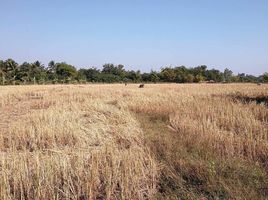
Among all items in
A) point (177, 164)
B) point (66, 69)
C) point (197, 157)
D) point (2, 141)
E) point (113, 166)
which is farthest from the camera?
point (66, 69)

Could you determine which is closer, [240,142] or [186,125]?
[240,142]

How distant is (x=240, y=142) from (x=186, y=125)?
204 cm

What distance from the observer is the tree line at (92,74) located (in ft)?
216

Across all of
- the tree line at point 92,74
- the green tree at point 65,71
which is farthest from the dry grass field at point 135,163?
the green tree at point 65,71

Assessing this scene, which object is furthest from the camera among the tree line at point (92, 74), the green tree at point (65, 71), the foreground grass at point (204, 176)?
the green tree at point (65, 71)

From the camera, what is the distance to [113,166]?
16.2 ft

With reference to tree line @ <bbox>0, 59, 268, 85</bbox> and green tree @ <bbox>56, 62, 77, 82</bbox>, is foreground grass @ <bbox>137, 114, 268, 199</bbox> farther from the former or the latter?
green tree @ <bbox>56, 62, 77, 82</bbox>

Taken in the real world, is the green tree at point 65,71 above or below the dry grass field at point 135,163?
above

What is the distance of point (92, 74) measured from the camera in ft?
291

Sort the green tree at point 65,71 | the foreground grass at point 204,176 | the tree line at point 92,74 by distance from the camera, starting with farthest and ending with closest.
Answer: the green tree at point 65,71 < the tree line at point 92,74 < the foreground grass at point 204,176

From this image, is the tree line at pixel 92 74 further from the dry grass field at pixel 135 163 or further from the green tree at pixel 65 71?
the dry grass field at pixel 135 163

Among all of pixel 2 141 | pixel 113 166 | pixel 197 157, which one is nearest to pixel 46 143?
pixel 2 141

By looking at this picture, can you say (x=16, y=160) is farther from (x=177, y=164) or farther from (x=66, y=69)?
(x=66, y=69)

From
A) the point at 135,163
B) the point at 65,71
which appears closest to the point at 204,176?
the point at 135,163
